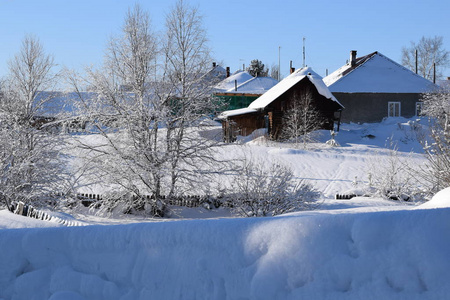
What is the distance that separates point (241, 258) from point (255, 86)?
54032 mm

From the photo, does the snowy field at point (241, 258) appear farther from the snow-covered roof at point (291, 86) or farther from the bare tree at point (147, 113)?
the snow-covered roof at point (291, 86)

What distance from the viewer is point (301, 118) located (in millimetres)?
33406

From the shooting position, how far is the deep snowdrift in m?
2.55

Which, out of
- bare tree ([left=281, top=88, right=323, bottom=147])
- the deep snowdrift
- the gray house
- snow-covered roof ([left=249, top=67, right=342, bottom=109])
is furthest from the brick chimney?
the deep snowdrift

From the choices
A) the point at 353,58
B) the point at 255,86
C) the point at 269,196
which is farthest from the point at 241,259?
the point at 255,86

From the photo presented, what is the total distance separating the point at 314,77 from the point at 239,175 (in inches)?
875

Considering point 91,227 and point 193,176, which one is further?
point 193,176

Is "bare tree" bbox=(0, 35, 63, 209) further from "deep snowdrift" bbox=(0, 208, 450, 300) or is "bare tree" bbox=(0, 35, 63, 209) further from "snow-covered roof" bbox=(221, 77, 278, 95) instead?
"snow-covered roof" bbox=(221, 77, 278, 95)

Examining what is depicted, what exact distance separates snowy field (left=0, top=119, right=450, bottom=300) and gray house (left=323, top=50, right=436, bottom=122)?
39024 mm

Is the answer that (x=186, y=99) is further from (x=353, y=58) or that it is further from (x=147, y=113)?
(x=353, y=58)

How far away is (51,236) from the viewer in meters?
3.11

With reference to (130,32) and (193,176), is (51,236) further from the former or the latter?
(130,32)

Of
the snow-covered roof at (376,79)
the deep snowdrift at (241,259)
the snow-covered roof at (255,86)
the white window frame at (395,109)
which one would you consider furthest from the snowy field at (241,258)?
the snow-covered roof at (255,86)

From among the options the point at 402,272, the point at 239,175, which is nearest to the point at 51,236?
the point at 402,272
